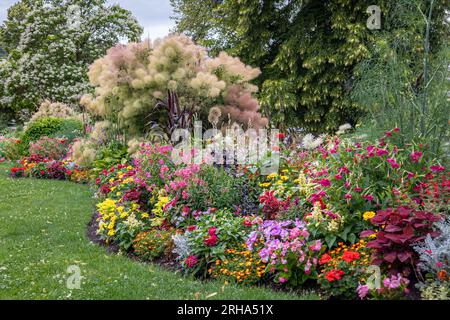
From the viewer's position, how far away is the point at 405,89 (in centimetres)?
600

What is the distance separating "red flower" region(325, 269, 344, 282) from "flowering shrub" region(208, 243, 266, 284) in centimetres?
68

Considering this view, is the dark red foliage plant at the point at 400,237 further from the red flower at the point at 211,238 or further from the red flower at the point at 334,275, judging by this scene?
the red flower at the point at 211,238

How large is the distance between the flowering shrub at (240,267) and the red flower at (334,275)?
68 centimetres

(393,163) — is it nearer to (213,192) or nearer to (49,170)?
(213,192)

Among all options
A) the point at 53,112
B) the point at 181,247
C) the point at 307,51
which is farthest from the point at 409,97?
the point at 53,112

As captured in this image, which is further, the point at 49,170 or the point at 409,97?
the point at 49,170

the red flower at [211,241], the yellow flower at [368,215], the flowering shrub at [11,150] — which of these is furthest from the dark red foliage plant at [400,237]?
the flowering shrub at [11,150]

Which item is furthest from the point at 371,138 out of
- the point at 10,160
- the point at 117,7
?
the point at 117,7

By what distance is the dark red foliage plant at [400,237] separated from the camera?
3.86m

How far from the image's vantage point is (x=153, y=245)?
5465 millimetres

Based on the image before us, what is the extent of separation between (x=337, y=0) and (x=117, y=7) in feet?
43.8

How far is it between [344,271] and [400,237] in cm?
55

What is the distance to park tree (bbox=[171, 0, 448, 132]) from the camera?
13625 mm
